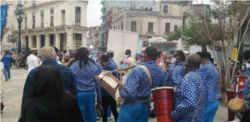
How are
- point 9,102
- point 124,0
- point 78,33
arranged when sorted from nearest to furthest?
point 9,102, point 78,33, point 124,0

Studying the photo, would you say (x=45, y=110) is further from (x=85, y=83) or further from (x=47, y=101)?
(x=85, y=83)

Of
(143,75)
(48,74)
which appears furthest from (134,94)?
(48,74)

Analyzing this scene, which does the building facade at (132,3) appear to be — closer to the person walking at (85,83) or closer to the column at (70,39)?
the column at (70,39)

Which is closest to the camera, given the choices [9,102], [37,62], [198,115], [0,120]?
[198,115]

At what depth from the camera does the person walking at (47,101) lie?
2244mm

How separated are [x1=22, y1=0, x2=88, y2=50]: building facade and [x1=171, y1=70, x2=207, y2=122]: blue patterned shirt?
38887mm

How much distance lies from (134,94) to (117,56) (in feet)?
28.5

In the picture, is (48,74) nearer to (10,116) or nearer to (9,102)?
(10,116)

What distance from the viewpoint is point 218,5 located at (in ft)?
30.1

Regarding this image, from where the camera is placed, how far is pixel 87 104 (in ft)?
17.0

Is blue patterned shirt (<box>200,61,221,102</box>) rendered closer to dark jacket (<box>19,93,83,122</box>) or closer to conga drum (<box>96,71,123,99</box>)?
conga drum (<box>96,71,123,99</box>)

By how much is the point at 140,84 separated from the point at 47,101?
5.21 ft

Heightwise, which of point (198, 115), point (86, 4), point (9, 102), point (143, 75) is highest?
point (86, 4)

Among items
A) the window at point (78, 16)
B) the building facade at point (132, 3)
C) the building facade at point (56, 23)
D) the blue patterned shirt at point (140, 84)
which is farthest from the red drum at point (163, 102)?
the building facade at point (132, 3)
